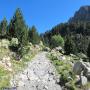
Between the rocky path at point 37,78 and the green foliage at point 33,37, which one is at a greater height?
the green foliage at point 33,37

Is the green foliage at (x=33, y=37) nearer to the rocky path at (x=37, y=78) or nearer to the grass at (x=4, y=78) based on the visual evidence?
the rocky path at (x=37, y=78)

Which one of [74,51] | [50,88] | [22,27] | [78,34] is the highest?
[78,34]

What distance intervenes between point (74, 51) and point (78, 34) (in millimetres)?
116076

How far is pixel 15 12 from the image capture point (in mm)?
66188

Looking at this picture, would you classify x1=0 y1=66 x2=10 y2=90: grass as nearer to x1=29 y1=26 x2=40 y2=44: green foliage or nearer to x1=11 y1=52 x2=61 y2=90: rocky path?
x1=11 y1=52 x2=61 y2=90: rocky path

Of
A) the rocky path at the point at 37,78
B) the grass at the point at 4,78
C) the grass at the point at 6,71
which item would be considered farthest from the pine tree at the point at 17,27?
the grass at the point at 4,78

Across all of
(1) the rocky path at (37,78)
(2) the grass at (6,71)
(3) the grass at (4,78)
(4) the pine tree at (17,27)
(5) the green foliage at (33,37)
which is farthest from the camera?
(5) the green foliage at (33,37)

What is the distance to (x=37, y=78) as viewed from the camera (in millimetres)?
34781

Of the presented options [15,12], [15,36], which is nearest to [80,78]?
[15,36]

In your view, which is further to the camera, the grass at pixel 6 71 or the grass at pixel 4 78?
the grass at pixel 6 71

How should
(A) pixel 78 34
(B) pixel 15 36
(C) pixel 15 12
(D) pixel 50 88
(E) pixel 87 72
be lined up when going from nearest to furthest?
(D) pixel 50 88 → (E) pixel 87 72 → (B) pixel 15 36 → (C) pixel 15 12 → (A) pixel 78 34

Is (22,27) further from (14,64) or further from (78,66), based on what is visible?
(78,66)

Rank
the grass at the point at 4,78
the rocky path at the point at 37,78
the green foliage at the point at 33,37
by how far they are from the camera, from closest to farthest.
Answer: the rocky path at the point at 37,78 < the grass at the point at 4,78 < the green foliage at the point at 33,37

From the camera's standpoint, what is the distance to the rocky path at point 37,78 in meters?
30.5
